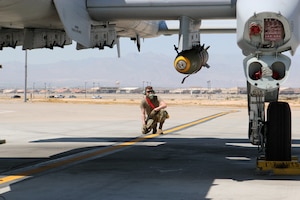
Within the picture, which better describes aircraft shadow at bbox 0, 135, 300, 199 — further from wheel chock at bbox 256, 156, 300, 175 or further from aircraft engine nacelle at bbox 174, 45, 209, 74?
aircraft engine nacelle at bbox 174, 45, 209, 74

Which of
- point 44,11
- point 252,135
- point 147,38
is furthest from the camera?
point 147,38

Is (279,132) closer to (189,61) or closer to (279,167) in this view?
(279,167)

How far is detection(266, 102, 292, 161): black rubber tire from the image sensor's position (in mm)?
10562

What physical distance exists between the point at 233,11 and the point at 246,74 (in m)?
1.62

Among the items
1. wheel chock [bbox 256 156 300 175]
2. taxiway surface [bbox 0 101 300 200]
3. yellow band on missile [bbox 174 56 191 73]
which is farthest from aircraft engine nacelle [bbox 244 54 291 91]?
wheel chock [bbox 256 156 300 175]

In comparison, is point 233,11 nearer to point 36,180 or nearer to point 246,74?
point 246,74

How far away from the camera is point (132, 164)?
1154 cm

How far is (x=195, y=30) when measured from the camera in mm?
10820

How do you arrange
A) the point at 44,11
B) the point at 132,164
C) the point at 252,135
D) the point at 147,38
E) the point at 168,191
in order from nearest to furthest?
the point at 168,191
the point at 44,11
the point at 132,164
the point at 252,135
the point at 147,38

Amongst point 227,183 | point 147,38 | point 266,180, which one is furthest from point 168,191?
point 147,38

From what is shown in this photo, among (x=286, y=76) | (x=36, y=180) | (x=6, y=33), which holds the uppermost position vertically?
(x=6, y=33)

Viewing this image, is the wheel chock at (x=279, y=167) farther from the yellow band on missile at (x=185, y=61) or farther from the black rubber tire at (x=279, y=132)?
the yellow band on missile at (x=185, y=61)

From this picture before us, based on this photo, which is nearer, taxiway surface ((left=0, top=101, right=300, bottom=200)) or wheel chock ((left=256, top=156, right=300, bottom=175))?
taxiway surface ((left=0, top=101, right=300, bottom=200))

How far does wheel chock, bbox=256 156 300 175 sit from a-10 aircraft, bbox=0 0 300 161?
0.72ft
